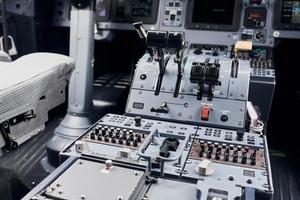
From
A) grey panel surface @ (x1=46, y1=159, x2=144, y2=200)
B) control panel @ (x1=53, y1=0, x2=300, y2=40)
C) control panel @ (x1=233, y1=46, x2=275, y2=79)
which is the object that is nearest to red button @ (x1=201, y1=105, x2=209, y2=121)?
control panel @ (x1=233, y1=46, x2=275, y2=79)

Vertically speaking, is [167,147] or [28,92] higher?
[28,92]

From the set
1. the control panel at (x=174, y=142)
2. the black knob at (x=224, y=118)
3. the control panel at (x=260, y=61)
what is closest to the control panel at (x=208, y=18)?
the control panel at (x=260, y=61)

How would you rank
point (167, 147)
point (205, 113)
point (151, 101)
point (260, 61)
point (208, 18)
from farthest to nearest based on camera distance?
point (208, 18)
point (260, 61)
point (151, 101)
point (205, 113)
point (167, 147)

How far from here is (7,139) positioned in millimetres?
1083

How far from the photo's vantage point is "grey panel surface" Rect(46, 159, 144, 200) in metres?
1.03

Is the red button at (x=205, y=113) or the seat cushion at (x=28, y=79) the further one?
the red button at (x=205, y=113)

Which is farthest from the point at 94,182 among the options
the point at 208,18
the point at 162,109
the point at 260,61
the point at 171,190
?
the point at 208,18

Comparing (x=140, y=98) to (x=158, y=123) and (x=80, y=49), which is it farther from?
(x=80, y=49)

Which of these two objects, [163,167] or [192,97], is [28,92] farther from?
[192,97]

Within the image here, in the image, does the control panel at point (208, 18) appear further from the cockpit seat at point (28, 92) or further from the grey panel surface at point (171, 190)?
the grey panel surface at point (171, 190)

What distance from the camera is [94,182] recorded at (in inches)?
43.1

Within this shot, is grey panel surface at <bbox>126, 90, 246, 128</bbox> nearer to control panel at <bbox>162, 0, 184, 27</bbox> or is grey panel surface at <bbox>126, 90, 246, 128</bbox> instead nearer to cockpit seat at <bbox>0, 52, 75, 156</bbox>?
cockpit seat at <bbox>0, 52, 75, 156</bbox>

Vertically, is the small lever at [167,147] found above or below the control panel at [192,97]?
below

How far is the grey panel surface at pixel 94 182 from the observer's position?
1031mm
